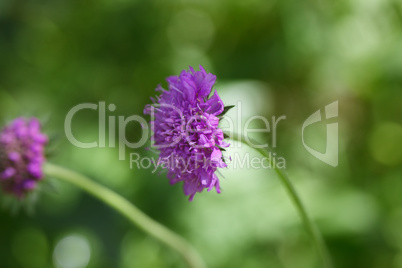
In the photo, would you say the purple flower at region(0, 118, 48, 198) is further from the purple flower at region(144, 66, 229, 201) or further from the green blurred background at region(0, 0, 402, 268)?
the green blurred background at region(0, 0, 402, 268)

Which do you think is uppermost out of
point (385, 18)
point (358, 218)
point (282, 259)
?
point (385, 18)

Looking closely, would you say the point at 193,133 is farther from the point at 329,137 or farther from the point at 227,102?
the point at 329,137

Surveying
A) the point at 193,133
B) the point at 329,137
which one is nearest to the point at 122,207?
the point at 193,133

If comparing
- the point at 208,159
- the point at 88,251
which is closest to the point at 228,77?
the point at 88,251

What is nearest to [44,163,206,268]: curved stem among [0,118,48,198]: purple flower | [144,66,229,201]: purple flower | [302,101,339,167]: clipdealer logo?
[0,118,48,198]: purple flower

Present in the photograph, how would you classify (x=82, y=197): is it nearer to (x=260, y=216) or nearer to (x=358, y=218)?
(x=260, y=216)
